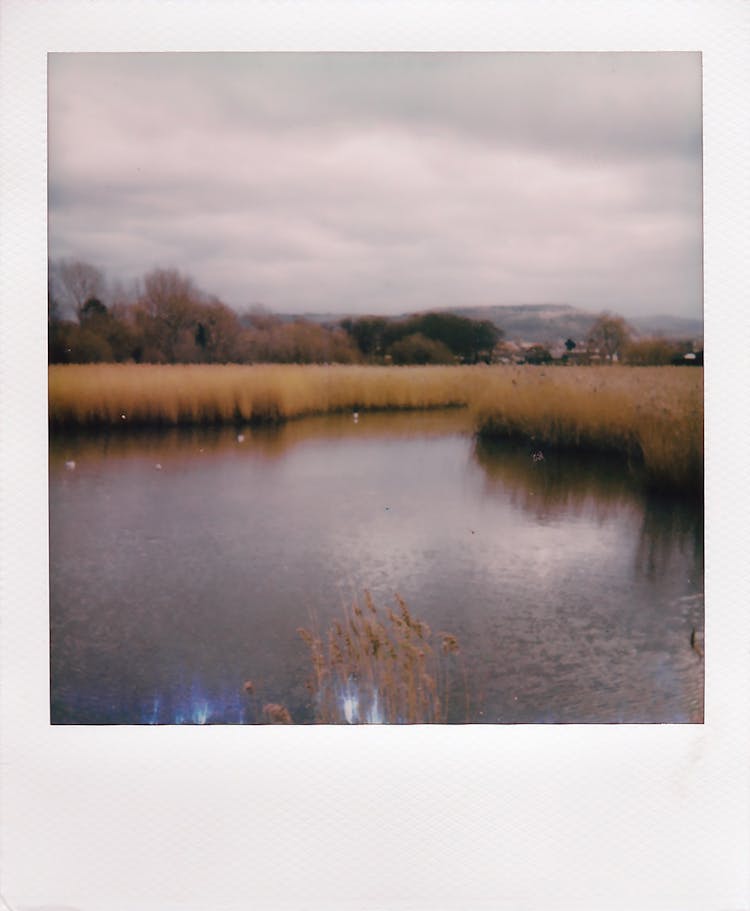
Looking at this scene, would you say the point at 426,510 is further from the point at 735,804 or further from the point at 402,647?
the point at 735,804

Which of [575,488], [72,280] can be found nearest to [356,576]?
[575,488]

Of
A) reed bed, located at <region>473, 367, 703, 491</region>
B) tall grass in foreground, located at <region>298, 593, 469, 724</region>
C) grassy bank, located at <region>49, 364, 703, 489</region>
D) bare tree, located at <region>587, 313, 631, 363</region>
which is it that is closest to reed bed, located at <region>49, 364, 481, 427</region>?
grassy bank, located at <region>49, 364, 703, 489</region>

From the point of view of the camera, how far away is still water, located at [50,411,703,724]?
2.46 metres

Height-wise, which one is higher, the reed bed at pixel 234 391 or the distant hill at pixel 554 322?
the distant hill at pixel 554 322

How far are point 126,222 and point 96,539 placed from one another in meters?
0.95

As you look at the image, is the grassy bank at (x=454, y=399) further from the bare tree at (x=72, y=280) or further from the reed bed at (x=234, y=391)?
the bare tree at (x=72, y=280)

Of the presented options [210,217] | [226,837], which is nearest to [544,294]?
[210,217]

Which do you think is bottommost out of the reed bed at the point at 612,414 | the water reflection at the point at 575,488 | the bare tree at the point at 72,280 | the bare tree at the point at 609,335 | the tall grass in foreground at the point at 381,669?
the tall grass in foreground at the point at 381,669

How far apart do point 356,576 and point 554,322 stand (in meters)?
0.96

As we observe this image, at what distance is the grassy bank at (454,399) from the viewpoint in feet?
8.13

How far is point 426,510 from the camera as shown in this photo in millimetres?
2531

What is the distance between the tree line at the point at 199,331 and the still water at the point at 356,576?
248 millimetres

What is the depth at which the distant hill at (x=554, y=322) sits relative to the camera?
8.08 ft

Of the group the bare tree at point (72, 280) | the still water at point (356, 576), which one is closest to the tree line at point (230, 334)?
the bare tree at point (72, 280)
